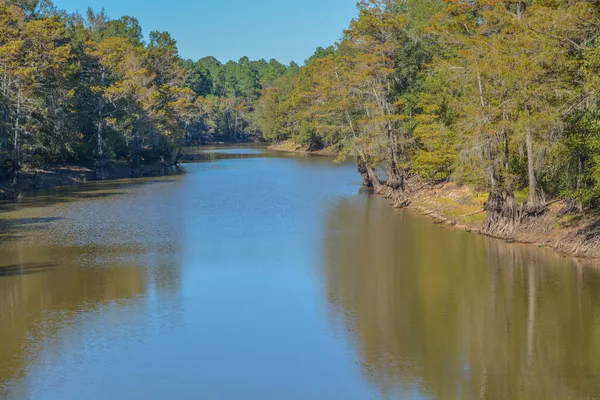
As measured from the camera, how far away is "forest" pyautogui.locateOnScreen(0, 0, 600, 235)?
82.2 ft

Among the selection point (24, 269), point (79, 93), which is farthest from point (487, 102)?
point (79, 93)

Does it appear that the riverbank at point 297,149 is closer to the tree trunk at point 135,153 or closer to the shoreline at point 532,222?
the tree trunk at point 135,153

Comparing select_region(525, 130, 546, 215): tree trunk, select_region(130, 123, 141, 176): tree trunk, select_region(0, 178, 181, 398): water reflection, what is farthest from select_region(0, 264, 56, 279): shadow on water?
select_region(130, 123, 141, 176): tree trunk

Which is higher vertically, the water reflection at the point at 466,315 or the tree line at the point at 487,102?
the tree line at the point at 487,102

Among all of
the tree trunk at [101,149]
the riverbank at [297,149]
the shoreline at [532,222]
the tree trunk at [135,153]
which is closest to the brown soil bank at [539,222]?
the shoreline at [532,222]

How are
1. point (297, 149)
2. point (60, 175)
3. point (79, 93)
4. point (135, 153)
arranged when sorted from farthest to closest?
1. point (297, 149)
2. point (135, 153)
3. point (79, 93)
4. point (60, 175)

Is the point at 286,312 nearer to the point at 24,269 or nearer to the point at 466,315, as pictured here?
the point at 466,315

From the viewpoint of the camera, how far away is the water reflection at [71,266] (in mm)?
18250

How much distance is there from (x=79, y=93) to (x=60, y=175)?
7.96 metres

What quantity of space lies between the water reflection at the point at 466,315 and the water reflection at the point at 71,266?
664 centimetres

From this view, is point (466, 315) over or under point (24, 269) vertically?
under

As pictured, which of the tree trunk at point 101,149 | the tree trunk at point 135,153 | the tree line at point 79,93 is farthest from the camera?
the tree trunk at point 135,153

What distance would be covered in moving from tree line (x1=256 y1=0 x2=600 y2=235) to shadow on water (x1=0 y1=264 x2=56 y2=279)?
60.9 feet

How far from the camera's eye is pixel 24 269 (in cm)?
2553
